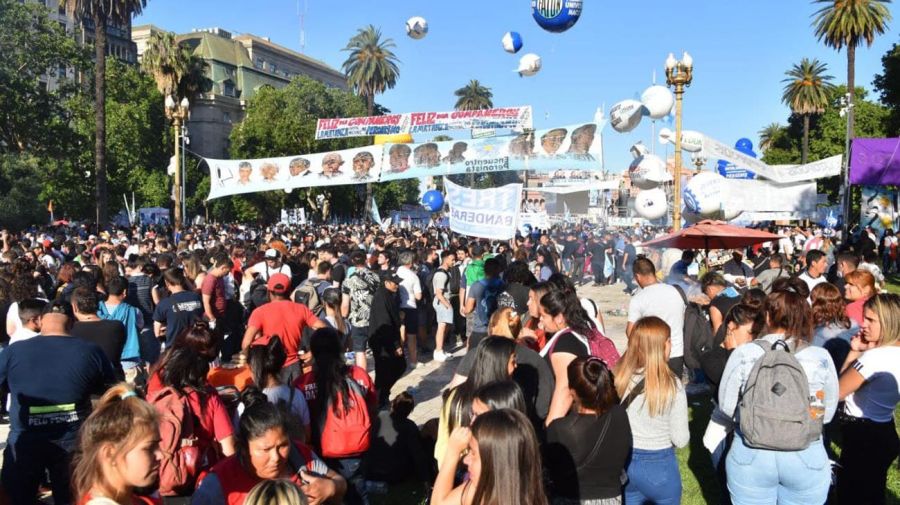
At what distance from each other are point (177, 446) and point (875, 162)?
58.1 ft

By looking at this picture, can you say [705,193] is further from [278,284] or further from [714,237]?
[278,284]

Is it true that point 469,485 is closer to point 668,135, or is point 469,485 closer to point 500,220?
point 500,220

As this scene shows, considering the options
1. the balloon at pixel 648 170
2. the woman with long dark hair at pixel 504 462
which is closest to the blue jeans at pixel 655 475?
the woman with long dark hair at pixel 504 462

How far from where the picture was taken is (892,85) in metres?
33.7

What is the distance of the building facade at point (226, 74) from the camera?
72.6m

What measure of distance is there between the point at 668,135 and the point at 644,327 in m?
22.0


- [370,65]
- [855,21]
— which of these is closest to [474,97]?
[370,65]

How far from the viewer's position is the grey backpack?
3.49 meters

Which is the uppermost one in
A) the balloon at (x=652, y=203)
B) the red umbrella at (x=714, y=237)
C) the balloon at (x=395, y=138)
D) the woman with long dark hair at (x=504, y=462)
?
the balloon at (x=395, y=138)

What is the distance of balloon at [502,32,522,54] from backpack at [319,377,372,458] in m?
17.3

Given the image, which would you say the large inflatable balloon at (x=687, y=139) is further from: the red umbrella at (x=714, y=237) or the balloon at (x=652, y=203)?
the red umbrella at (x=714, y=237)

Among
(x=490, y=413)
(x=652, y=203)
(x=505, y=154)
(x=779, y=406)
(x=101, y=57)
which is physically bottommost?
(x=779, y=406)

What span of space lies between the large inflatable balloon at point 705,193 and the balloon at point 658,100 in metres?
2.55

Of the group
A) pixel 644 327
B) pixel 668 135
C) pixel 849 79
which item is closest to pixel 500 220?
pixel 644 327
